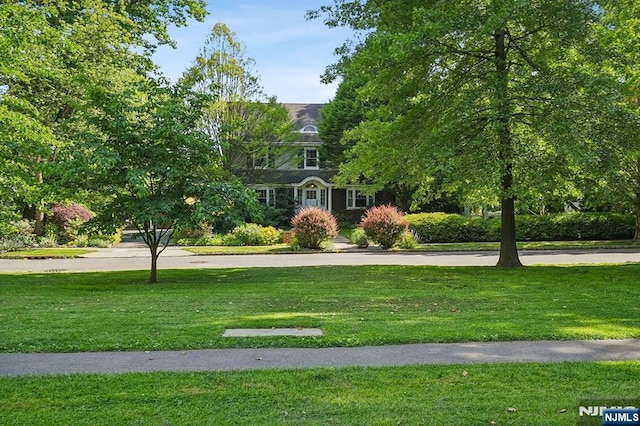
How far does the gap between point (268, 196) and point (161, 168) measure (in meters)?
28.5

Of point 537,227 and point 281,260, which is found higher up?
point 537,227

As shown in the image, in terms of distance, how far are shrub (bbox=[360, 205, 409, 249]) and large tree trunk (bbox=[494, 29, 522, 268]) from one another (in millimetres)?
9840

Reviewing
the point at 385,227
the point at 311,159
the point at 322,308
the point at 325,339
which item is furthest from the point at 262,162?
the point at 325,339

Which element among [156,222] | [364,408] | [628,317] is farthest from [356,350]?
[156,222]

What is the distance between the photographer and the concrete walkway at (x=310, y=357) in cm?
571

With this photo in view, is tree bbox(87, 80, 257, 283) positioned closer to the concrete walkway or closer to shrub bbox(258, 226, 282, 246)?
the concrete walkway

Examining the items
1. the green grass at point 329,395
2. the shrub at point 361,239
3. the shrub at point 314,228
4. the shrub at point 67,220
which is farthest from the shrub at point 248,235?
the green grass at point 329,395

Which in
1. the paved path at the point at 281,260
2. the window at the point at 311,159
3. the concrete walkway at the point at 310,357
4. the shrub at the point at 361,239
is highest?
the window at the point at 311,159

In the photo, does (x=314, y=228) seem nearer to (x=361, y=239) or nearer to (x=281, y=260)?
(x=361, y=239)

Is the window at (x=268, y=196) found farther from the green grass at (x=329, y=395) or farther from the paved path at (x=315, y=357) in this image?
the green grass at (x=329, y=395)

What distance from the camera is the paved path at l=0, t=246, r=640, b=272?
1986cm

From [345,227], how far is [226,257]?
63.2 feet

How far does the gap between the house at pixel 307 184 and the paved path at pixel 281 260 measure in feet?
49.1

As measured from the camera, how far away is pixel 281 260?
22.3 m
